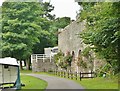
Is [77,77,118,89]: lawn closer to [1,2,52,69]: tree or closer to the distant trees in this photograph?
the distant trees

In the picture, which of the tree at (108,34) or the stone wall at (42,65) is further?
the stone wall at (42,65)

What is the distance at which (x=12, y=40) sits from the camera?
34.4 metres

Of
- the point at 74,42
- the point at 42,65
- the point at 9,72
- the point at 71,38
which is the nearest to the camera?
the point at 9,72

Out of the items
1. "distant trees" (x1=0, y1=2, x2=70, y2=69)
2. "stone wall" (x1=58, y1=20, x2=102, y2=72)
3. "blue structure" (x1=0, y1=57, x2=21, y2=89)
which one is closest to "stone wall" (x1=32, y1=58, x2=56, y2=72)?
"distant trees" (x1=0, y1=2, x2=70, y2=69)

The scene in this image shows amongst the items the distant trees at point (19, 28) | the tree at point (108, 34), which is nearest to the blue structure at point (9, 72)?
the tree at point (108, 34)

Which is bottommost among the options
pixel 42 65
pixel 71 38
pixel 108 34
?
pixel 42 65

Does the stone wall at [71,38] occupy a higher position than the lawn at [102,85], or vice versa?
the stone wall at [71,38]

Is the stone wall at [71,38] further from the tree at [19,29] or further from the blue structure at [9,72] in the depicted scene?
the blue structure at [9,72]

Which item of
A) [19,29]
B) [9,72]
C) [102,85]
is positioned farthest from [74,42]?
[102,85]

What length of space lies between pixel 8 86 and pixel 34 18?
1986cm

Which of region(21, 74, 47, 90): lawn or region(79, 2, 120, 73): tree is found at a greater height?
region(79, 2, 120, 73): tree

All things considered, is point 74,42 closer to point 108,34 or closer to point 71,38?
point 71,38

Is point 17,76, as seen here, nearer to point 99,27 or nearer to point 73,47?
point 99,27

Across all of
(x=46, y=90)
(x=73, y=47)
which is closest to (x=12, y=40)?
(x=73, y=47)
